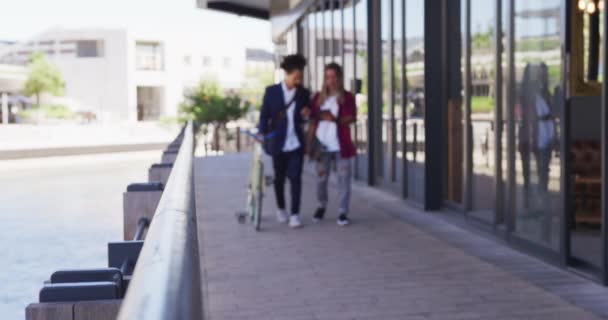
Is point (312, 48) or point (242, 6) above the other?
point (242, 6)

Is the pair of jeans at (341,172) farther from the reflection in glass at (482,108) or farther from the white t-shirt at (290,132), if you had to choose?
the reflection in glass at (482,108)

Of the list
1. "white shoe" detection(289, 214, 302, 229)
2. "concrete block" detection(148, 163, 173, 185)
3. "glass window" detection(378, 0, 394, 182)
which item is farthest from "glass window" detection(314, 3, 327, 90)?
"concrete block" detection(148, 163, 173, 185)

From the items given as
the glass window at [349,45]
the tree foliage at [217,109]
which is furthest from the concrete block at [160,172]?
the tree foliage at [217,109]

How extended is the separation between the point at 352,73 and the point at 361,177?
1669mm

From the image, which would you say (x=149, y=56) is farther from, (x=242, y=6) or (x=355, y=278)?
(x=355, y=278)

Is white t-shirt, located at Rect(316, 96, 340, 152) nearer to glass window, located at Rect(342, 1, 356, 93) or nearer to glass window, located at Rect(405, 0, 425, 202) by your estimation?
glass window, located at Rect(405, 0, 425, 202)

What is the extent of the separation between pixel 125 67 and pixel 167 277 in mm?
77677

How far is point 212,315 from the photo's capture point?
5094 mm

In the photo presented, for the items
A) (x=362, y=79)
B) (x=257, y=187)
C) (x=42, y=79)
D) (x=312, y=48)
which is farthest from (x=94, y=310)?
(x=42, y=79)

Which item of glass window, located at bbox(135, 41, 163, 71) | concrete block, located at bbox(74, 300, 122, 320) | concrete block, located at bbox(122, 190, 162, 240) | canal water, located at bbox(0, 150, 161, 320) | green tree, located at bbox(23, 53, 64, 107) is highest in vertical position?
glass window, located at bbox(135, 41, 163, 71)

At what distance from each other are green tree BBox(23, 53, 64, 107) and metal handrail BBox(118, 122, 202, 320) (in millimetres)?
67119

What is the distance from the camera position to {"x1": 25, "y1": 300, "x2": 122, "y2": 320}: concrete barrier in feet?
6.46

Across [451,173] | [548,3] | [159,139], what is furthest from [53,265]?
[159,139]

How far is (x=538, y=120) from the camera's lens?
21.9ft
